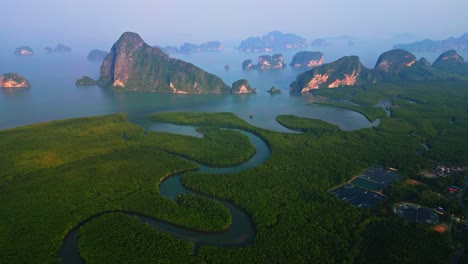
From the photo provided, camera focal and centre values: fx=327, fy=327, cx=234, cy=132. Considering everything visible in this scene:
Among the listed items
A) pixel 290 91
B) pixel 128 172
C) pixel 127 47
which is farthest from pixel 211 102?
pixel 128 172

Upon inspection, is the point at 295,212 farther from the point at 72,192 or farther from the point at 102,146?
the point at 102,146

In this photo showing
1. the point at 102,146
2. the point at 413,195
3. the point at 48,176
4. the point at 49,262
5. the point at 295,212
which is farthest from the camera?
the point at 102,146

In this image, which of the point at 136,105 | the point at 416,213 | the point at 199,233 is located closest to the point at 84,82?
the point at 136,105

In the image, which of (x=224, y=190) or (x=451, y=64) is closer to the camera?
(x=224, y=190)

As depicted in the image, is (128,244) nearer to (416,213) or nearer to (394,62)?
(416,213)

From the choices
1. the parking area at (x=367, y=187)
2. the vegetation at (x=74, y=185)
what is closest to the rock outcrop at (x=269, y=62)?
the vegetation at (x=74, y=185)

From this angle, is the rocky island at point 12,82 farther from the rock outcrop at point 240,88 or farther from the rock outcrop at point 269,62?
the rock outcrop at point 269,62
